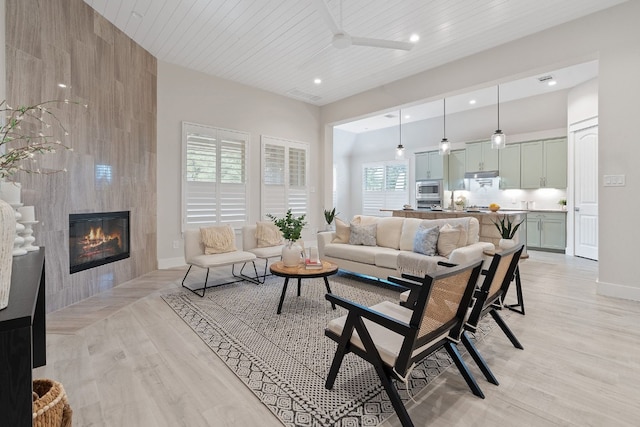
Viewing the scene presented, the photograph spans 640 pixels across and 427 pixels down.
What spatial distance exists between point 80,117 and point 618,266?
6421 millimetres

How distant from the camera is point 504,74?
14.2 feet

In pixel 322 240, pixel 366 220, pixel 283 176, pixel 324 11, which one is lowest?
pixel 322 240

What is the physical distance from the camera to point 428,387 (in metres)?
1.93

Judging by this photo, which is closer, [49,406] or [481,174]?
[49,406]

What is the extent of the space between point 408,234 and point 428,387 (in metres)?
2.50

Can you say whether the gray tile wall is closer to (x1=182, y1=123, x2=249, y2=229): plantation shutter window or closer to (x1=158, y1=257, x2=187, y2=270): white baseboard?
(x1=158, y1=257, x2=187, y2=270): white baseboard

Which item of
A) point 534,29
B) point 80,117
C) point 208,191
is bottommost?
point 208,191

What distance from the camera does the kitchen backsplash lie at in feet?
23.0

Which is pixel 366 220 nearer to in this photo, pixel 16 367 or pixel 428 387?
pixel 428 387

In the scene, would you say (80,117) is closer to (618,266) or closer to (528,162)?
(618,266)

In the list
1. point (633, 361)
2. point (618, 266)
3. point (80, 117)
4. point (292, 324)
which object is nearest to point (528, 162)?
point (618, 266)

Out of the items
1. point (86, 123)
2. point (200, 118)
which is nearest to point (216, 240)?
point (86, 123)

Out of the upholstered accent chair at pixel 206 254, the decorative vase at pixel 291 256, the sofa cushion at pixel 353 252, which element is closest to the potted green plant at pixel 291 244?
the decorative vase at pixel 291 256

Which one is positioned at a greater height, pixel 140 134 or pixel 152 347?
pixel 140 134
